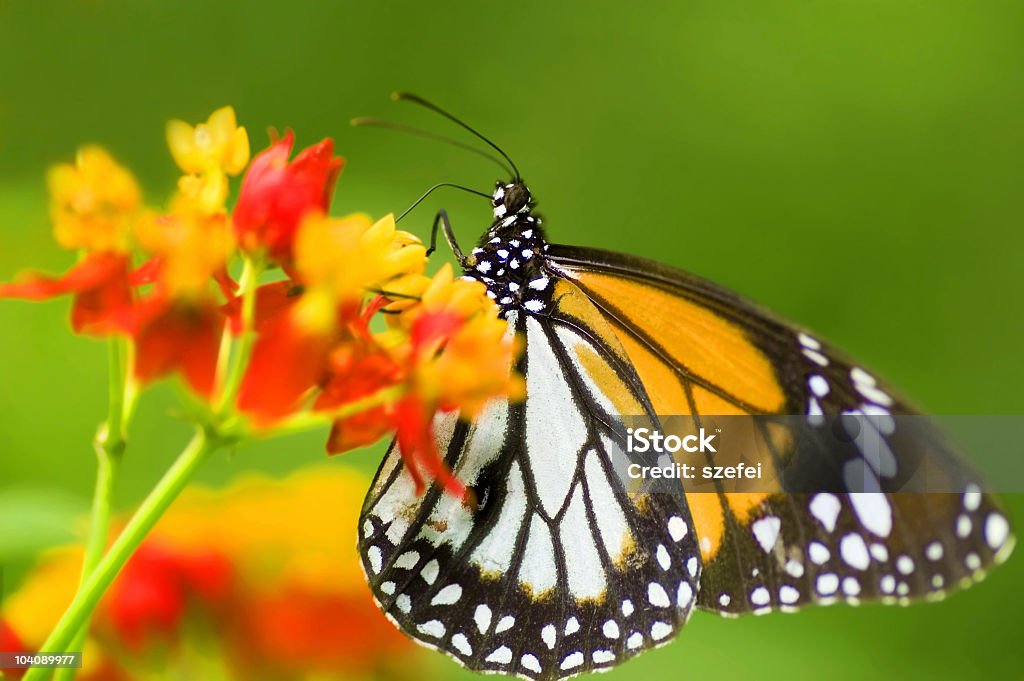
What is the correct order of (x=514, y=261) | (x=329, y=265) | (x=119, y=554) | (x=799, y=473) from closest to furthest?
(x=119, y=554) < (x=329, y=265) < (x=514, y=261) < (x=799, y=473)

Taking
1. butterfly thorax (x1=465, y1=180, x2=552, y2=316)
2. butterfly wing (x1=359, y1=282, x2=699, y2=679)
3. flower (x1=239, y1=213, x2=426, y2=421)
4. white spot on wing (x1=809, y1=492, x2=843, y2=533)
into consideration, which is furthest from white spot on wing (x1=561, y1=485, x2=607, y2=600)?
flower (x1=239, y1=213, x2=426, y2=421)

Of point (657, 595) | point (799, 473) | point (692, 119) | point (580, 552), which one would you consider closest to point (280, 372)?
point (580, 552)

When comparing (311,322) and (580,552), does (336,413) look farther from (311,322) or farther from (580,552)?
(580,552)

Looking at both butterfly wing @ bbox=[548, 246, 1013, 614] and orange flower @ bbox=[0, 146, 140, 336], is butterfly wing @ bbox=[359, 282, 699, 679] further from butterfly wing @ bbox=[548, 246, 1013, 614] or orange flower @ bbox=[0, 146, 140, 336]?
orange flower @ bbox=[0, 146, 140, 336]

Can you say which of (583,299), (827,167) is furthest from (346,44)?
(583,299)

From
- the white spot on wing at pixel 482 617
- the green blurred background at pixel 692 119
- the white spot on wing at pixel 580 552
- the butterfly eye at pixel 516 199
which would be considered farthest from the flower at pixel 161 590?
the green blurred background at pixel 692 119

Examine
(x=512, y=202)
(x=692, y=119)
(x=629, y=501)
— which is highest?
(x=692, y=119)
